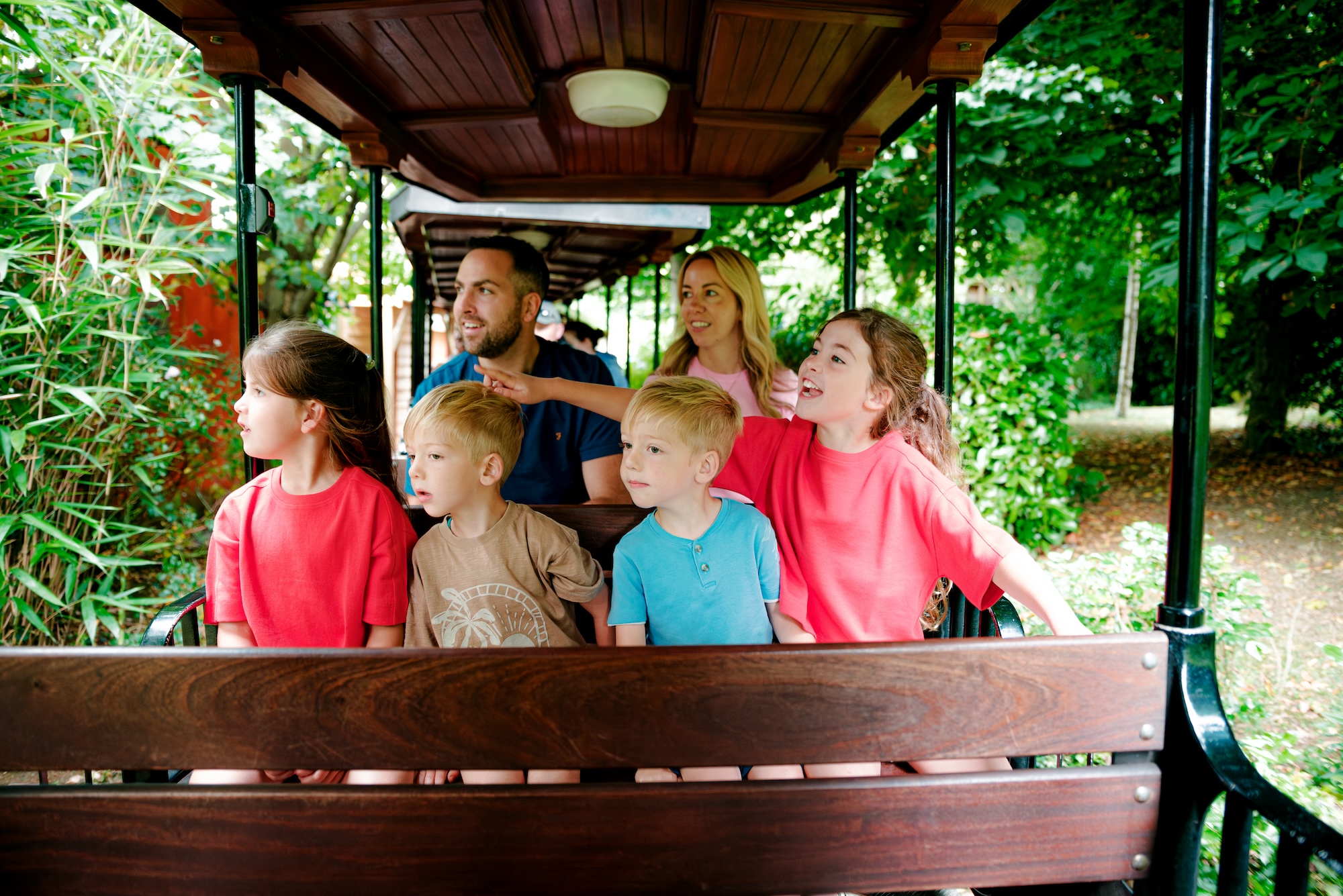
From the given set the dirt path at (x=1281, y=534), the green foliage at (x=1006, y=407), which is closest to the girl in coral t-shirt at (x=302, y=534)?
the dirt path at (x=1281, y=534)

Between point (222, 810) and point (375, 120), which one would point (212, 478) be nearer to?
point (375, 120)

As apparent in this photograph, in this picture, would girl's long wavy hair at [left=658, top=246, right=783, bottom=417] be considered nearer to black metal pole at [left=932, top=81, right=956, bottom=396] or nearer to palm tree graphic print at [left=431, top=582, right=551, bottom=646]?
black metal pole at [left=932, top=81, right=956, bottom=396]

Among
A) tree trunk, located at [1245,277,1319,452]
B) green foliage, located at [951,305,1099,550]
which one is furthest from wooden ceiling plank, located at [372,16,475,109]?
tree trunk, located at [1245,277,1319,452]

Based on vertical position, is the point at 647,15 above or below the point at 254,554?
above

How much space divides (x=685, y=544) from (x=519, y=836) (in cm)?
73

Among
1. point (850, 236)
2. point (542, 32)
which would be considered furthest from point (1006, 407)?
point (542, 32)

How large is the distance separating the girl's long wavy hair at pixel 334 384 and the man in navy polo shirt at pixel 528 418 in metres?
0.65

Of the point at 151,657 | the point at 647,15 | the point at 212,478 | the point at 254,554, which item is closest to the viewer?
the point at 151,657

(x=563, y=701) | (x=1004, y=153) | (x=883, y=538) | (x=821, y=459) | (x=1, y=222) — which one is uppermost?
(x=1004, y=153)

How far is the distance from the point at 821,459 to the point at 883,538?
24 cm

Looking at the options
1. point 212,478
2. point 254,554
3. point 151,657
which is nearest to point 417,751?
point 151,657

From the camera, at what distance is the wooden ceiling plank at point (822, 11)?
6.32 ft

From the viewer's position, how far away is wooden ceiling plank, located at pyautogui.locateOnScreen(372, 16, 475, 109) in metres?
2.09

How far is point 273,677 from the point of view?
1.14 m
